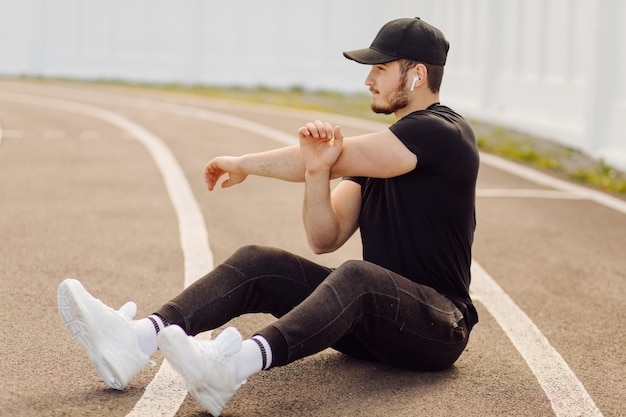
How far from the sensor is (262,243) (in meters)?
8.25

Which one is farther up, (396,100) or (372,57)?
(372,57)

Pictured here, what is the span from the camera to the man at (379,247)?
450cm

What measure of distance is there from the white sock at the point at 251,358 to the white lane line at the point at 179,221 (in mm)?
338

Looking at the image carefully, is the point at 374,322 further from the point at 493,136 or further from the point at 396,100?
the point at 493,136

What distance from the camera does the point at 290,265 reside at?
4.96m

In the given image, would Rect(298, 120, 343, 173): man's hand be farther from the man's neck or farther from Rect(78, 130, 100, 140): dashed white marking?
Rect(78, 130, 100, 140): dashed white marking

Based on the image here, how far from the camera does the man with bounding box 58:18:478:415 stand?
177 inches

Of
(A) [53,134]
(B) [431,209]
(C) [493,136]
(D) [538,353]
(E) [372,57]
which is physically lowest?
(C) [493,136]

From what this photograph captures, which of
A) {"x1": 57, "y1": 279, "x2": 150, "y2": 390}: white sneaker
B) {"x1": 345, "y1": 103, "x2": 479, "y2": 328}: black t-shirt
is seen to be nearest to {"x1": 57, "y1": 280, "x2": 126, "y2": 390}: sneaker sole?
{"x1": 57, "y1": 279, "x2": 150, "y2": 390}: white sneaker

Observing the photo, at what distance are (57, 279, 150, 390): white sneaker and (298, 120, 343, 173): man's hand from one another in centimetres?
108

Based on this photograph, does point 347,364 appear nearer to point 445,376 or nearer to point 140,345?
point 445,376

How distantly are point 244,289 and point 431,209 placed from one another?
2.97 feet

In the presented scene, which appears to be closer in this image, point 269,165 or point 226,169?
point 269,165

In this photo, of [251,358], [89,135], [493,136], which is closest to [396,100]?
[251,358]
